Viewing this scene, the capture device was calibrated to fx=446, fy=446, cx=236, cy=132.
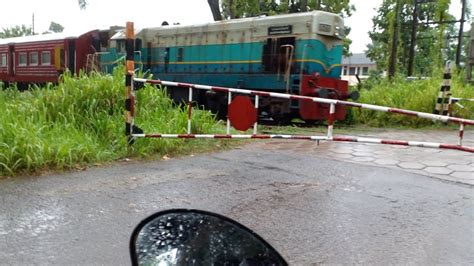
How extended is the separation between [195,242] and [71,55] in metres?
16.0

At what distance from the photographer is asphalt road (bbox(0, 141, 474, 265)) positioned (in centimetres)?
304

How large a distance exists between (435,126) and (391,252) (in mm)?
8749

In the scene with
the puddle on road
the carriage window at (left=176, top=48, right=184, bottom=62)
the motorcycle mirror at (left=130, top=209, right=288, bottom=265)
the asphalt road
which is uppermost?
the carriage window at (left=176, top=48, right=184, bottom=62)

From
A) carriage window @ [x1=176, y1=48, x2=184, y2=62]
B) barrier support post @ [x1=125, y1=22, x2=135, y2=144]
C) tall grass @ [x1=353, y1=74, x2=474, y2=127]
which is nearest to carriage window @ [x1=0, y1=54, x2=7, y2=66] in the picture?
carriage window @ [x1=176, y1=48, x2=184, y2=62]

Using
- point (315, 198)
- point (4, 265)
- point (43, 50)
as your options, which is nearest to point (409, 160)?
point (315, 198)

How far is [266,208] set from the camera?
3975mm

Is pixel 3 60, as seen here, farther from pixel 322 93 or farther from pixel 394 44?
Answer: pixel 394 44

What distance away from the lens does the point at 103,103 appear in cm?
677

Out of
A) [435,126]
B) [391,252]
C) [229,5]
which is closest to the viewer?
[391,252]

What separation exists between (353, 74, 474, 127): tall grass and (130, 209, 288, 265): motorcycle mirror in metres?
10.4

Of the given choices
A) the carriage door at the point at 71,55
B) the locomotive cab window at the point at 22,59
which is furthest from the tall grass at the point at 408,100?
the locomotive cab window at the point at 22,59

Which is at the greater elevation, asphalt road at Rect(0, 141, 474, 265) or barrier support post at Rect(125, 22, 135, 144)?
barrier support post at Rect(125, 22, 135, 144)

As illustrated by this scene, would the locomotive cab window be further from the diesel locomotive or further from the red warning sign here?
the red warning sign

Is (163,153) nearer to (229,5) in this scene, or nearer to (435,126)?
(435,126)
